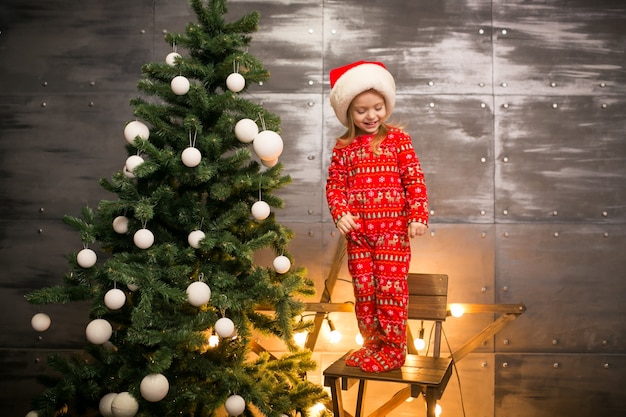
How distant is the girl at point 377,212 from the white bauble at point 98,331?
0.99 meters

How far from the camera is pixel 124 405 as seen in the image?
2.07m

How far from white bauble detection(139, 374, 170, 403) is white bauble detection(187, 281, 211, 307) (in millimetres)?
288

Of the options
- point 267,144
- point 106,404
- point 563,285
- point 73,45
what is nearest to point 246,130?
point 267,144

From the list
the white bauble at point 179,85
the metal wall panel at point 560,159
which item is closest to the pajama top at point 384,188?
the white bauble at point 179,85

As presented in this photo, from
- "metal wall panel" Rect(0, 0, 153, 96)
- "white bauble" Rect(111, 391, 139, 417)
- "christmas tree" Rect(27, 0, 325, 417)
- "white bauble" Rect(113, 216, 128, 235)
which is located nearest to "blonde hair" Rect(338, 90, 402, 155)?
"christmas tree" Rect(27, 0, 325, 417)

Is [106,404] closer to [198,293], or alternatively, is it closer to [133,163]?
[198,293]

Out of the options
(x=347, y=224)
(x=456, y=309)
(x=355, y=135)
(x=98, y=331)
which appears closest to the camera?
(x=98, y=331)

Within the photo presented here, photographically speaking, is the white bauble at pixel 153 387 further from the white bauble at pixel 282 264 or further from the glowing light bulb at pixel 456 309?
the glowing light bulb at pixel 456 309

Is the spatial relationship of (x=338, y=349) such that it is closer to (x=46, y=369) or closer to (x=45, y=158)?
(x=46, y=369)

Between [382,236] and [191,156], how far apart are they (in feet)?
2.77

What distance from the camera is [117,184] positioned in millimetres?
2273

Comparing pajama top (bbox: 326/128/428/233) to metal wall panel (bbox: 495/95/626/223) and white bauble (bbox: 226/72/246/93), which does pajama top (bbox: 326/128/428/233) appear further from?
metal wall panel (bbox: 495/95/626/223)

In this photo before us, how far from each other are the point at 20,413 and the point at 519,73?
355 centimetres

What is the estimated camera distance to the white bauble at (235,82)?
2.25 metres
